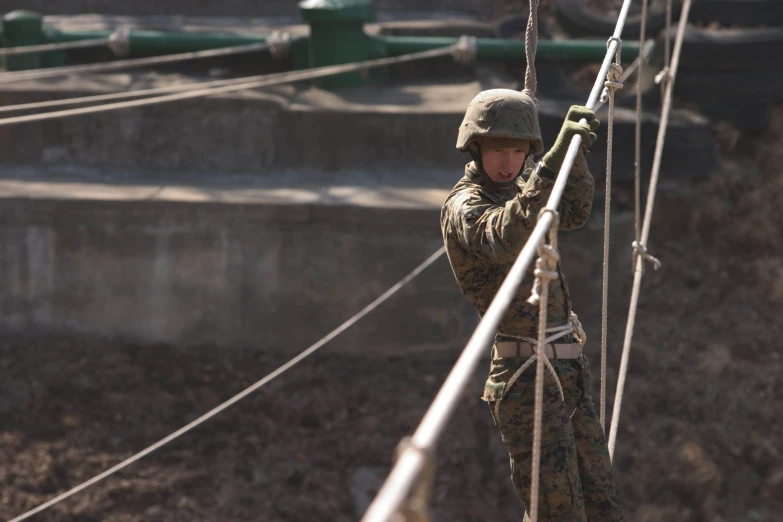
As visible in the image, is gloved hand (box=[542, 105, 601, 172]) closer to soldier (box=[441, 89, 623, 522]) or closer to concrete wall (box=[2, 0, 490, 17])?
soldier (box=[441, 89, 623, 522])

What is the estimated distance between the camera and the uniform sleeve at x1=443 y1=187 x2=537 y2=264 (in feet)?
10.0

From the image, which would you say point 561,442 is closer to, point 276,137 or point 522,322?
point 522,322

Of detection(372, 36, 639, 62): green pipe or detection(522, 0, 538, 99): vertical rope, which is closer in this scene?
detection(522, 0, 538, 99): vertical rope

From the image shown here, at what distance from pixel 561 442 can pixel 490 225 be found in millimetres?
690

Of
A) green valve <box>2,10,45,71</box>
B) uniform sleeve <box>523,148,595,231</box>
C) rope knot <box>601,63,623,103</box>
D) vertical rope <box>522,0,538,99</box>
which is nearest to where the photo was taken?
uniform sleeve <box>523,148,595,231</box>

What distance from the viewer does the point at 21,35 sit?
30.0 feet

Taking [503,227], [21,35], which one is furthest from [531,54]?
[21,35]

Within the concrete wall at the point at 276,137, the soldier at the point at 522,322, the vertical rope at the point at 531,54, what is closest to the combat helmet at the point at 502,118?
the soldier at the point at 522,322

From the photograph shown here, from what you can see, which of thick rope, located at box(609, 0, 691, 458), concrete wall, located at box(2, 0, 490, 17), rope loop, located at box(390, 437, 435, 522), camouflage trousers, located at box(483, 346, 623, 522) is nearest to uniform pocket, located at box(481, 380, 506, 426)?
camouflage trousers, located at box(483, 346, 623, 522)

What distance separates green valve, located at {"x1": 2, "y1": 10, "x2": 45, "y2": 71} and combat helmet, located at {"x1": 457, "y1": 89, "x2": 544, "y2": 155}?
21.7 ft

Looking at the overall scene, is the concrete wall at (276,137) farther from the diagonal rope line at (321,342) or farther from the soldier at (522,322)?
the soldier at (522,322)

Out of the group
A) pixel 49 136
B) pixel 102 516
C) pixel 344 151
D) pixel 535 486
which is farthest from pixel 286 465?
pixel 535 486

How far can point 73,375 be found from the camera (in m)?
7.55

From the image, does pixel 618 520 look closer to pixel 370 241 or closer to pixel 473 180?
pixel 473 180
